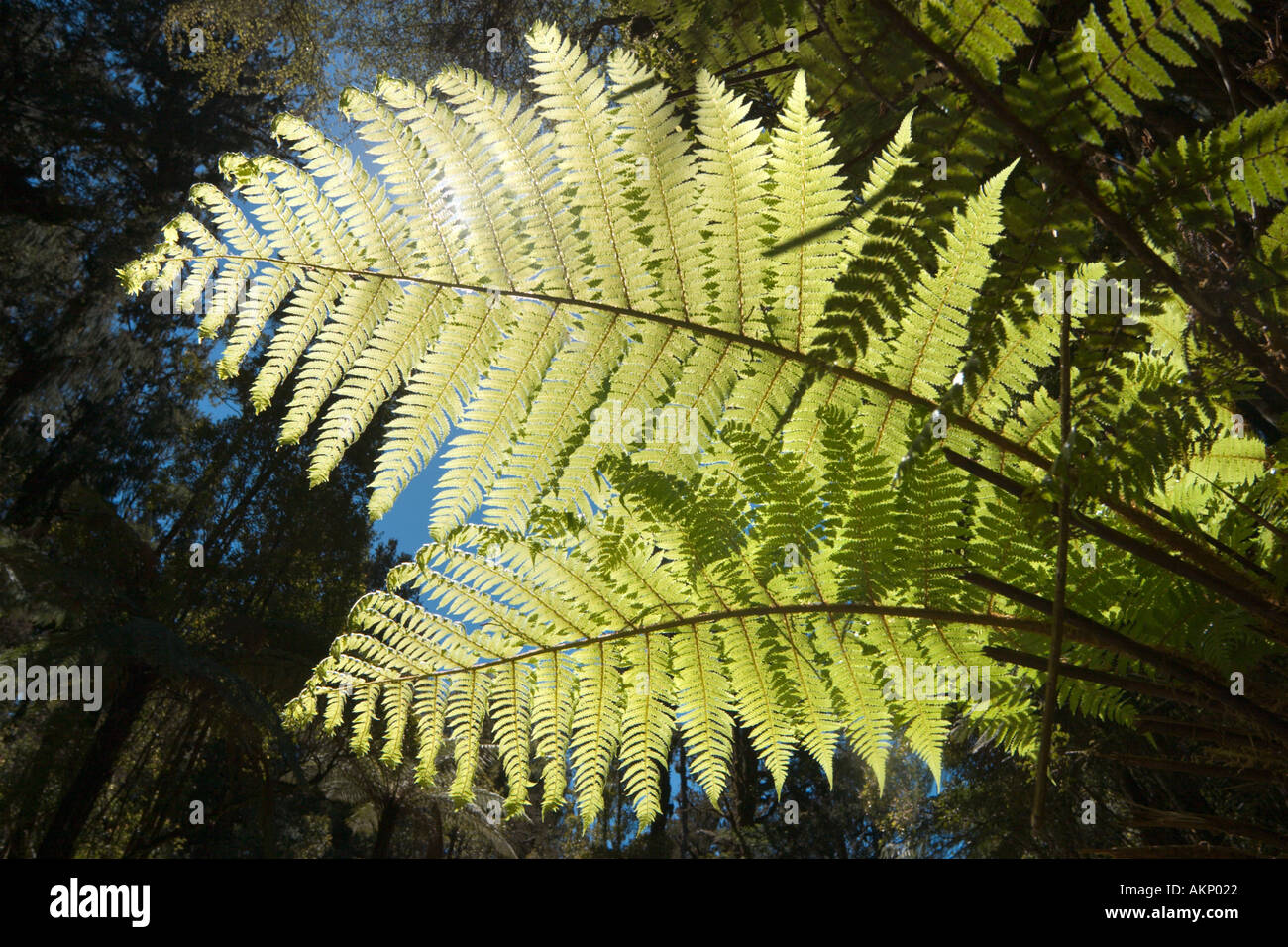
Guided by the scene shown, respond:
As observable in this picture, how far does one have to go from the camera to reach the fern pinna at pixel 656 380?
2.00 ft

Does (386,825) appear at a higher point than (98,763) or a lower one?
lower

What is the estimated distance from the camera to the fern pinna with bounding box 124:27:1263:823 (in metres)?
0.61

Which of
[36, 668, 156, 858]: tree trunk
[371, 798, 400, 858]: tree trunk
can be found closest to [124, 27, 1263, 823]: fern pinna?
[36, 668, 156, 858]: tree trunk

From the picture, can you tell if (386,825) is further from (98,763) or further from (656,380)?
(656,380)

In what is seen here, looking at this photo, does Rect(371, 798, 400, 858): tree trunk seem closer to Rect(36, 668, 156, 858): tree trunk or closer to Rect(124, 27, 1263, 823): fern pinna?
Rect(36, 668, 156, 858): tree trunk

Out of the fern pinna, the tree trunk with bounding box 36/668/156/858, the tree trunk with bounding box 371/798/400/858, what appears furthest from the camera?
the tree trunk with bounding box 371/798/400/858

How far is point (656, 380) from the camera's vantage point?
2.13 feet

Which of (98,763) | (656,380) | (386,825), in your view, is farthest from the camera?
(386,825)

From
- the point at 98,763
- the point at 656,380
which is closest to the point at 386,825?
the point at 98,763

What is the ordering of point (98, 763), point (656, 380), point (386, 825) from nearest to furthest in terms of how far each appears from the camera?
point (656, 380), point (98, 763), point (386, 825)

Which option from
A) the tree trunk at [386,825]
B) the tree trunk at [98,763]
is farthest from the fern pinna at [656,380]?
the tree trunk at [386,825]

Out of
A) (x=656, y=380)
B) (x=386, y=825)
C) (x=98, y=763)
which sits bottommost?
(x=386, y=825)

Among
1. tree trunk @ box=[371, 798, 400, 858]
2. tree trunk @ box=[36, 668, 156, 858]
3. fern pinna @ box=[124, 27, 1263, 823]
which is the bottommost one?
tree trunk @ box=[371, 798, 400, 858]

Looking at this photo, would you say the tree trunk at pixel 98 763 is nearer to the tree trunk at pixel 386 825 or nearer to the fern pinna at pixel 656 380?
the tree trunk at pixel 386 825
